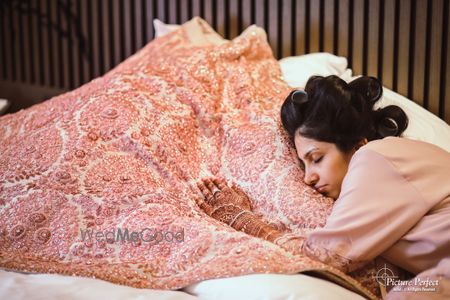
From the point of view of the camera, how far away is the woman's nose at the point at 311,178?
1680 mm

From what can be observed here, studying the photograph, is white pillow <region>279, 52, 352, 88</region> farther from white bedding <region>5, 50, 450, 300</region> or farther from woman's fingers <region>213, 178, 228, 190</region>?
white bedding <region>5, 50, 450, 300</region>

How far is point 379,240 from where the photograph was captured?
1.39m

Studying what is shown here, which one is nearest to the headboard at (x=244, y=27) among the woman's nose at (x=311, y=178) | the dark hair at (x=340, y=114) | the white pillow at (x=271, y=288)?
the dark hair at (x=340, y=114)

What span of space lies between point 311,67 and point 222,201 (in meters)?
0.74

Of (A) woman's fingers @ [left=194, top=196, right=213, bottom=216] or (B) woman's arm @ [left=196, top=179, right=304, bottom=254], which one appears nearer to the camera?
(B) woman's arm @ [left=196, top=179, right=304, bottom=254]

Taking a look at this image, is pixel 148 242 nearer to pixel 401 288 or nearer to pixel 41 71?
pixel 401 288

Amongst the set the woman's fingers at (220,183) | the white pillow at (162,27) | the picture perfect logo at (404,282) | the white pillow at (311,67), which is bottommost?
the picture perfect logo at (404,282)

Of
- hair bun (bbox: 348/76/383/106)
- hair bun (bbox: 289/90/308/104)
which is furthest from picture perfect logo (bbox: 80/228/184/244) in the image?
hair bun (bbox: 348/76/383/106)

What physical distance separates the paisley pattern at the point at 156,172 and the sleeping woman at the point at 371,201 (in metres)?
0.08

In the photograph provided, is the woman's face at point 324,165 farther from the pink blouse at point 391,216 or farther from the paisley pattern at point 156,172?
the pink blouse at point 391,216

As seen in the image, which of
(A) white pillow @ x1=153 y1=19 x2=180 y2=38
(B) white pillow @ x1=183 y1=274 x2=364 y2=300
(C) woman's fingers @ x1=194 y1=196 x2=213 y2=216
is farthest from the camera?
(A) white pillow @ x1=153 y1=19 x2=180 y2=38

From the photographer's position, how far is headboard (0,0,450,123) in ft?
7.36

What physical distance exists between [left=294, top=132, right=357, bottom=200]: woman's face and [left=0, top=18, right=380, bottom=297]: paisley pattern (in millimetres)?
38

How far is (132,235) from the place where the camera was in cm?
155
